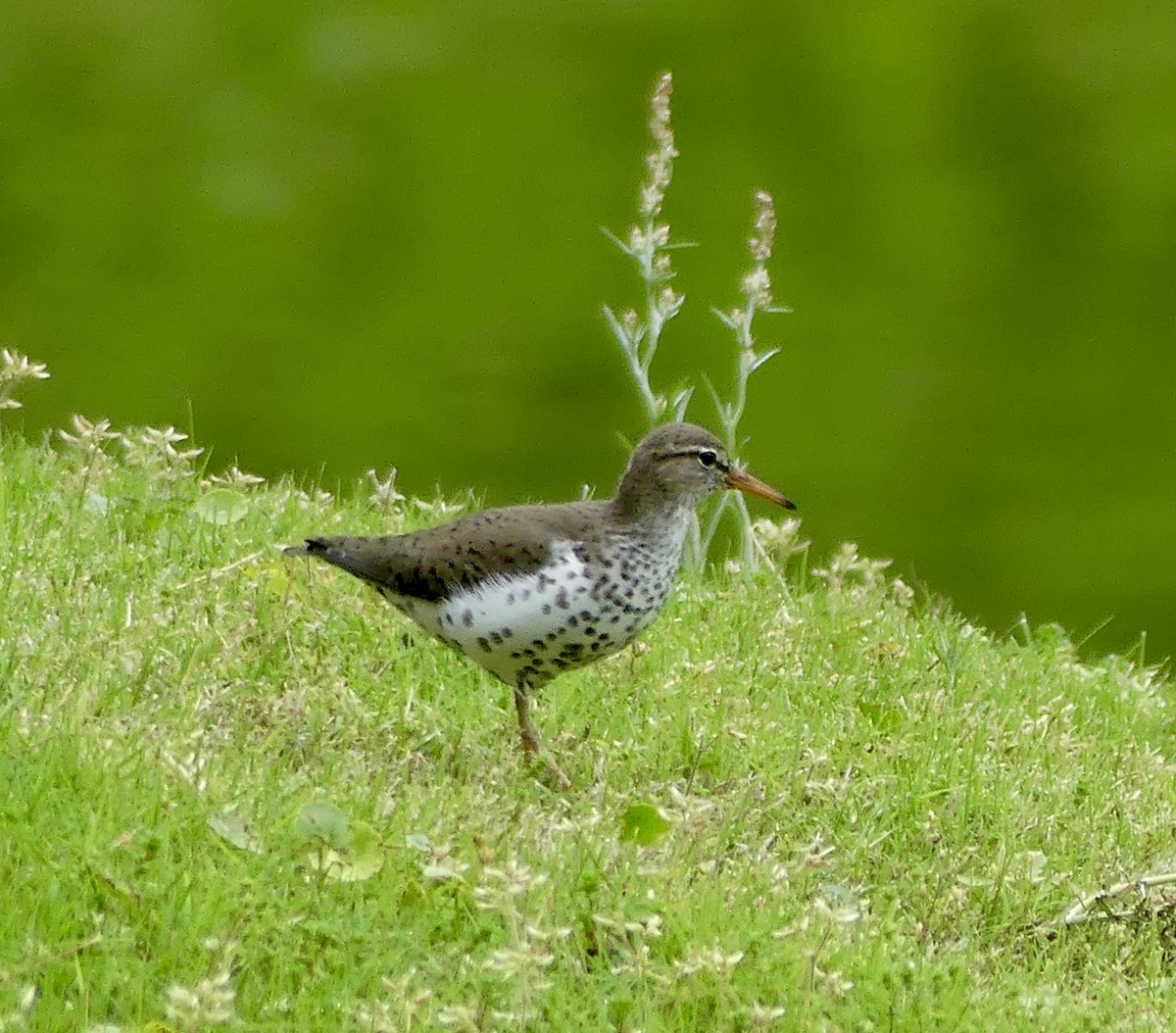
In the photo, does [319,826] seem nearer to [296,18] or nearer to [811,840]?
[811,840]

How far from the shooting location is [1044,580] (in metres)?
12.2

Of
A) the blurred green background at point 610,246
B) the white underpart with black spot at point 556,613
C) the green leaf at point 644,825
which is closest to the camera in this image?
the green leaf at point 644,825

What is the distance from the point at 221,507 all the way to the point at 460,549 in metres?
1.44

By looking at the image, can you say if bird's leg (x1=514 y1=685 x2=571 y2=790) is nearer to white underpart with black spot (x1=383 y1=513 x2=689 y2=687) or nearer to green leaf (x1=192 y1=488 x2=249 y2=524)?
white underpart with black spot (x1=383 y1=513 x2=689 y2=687)

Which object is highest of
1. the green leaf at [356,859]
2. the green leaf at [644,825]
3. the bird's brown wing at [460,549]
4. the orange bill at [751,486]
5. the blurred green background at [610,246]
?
the blurred green background at [610,246]

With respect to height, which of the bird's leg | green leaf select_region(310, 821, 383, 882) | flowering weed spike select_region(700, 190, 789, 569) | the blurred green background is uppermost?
the blurred green background

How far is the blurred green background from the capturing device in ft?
41.8

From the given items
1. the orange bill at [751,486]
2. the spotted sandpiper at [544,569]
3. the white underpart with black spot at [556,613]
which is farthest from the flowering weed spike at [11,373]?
the orange bill at [751,486]

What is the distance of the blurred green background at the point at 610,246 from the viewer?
41.8 feet

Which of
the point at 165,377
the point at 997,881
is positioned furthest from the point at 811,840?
the point at 165,377

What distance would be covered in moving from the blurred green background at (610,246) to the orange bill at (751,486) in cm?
565

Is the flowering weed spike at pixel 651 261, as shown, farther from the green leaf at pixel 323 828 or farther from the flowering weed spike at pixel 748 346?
the green leaf at pixel 323 828

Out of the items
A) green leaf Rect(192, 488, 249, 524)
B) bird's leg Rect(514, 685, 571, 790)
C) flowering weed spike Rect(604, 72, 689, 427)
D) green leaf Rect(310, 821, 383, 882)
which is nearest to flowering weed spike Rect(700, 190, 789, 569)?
flowering weed spike Rect(604, 72, 689, 427)

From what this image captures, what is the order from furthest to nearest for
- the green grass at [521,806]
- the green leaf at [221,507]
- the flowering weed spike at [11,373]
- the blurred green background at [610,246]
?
the blurred green background at [610,246], the green leaf at [221,507], the flowering weed spike at [11,373], the green grass at [521,806]
